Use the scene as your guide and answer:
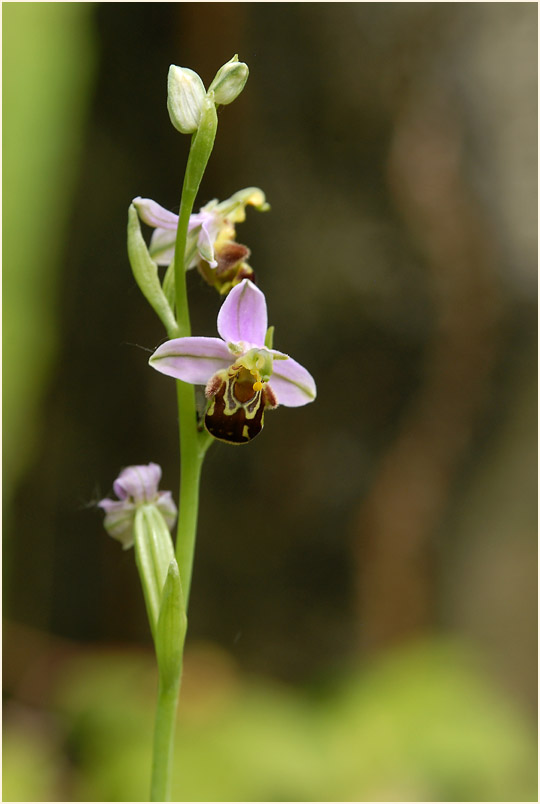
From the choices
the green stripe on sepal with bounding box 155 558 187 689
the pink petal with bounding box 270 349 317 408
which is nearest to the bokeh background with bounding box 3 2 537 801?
the pink petal with bounding box 270 349 317 408

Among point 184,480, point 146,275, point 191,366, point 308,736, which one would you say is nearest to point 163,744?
point 184,480

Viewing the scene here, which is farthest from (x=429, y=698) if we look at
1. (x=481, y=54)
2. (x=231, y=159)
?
(x=481, y=54)

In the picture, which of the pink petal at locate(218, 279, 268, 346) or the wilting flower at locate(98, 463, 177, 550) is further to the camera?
the wilting flower at locate(98, 463, 177, 550)

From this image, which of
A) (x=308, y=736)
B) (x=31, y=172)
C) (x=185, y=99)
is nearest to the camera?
(x=185, y=99)

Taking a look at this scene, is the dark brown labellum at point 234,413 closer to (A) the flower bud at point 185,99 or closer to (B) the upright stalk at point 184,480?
(B) the upright stalk at point 184,480

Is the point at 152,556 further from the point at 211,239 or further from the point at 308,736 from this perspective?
the point at 308,736

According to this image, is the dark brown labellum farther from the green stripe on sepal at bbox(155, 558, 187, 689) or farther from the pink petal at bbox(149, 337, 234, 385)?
the green stripe on sepal at bbox(155, 558, 187, 689)
